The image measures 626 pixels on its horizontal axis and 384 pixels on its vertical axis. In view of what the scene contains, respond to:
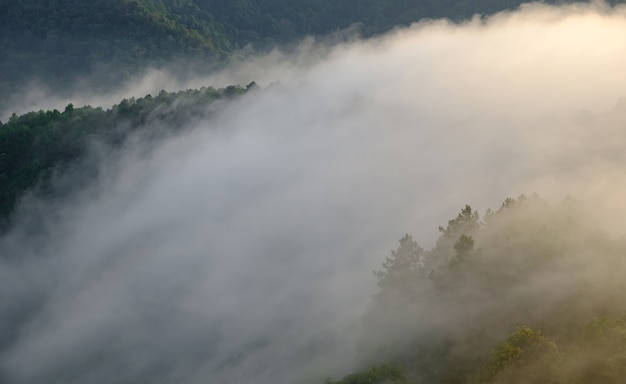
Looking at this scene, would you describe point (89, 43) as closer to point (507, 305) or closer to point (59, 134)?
point (59, 134)

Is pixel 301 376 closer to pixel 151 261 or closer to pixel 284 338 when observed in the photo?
pixel 284 338

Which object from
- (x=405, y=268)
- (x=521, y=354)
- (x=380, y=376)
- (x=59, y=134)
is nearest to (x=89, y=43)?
(x=59, y=134)

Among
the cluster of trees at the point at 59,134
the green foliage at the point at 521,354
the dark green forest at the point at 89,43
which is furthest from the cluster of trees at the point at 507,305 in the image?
the dark green forest at the point at 89,43

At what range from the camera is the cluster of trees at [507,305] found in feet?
130

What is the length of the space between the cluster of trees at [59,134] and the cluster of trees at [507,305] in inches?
2381

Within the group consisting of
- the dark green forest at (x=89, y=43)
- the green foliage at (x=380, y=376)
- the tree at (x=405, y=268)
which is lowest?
the green foliage at (x=380, y=376)

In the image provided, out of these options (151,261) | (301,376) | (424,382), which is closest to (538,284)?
(424,382)

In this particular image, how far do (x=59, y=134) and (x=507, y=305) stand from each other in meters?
75.3

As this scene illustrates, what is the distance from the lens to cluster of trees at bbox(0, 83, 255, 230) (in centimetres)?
10350

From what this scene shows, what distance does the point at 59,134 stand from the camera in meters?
108

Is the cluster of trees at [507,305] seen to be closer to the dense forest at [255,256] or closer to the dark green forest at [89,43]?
the dense forest at [255,256]

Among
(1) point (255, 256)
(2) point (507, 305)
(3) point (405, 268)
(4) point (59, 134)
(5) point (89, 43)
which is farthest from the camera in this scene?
(5) point (89, 43)

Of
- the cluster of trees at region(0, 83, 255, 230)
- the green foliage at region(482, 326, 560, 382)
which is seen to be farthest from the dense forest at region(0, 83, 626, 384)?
the cluster of trees at region(0, 83, 255, 230)

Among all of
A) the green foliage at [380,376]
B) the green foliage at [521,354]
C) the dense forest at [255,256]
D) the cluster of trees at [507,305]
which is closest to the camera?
the green foliage at [521,354]
